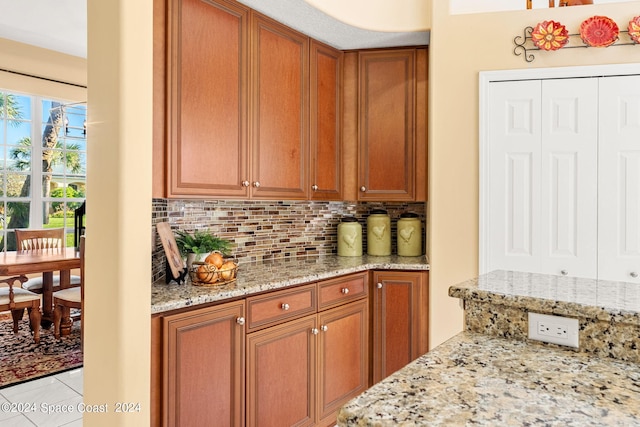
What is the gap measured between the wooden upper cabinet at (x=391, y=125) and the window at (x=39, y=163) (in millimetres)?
3172

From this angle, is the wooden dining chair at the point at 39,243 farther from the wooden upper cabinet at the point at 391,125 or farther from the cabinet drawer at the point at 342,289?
the wooden upper cabinet at the point at 391,125

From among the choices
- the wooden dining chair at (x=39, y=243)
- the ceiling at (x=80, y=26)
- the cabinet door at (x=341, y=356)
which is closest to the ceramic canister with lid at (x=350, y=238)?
the cabinet door at (x=341, y=356)

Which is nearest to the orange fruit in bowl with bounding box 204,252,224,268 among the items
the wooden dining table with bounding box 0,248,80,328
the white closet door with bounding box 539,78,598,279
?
the white closet door with bounding box 539,78,598,279

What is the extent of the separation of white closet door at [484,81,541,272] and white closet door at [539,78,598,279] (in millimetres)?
52

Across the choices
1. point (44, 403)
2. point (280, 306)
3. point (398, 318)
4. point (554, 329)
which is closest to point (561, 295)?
point (554, 329)

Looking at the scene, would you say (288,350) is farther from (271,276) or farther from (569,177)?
(569,177)

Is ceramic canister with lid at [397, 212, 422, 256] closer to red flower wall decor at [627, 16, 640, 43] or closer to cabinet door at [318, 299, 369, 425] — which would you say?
cabinet door at [318, 299, 369, 425]

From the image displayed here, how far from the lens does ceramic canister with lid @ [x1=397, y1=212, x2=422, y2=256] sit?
3.10 meters

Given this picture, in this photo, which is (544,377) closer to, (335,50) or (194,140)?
(194,140)

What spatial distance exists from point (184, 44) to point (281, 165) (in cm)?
85

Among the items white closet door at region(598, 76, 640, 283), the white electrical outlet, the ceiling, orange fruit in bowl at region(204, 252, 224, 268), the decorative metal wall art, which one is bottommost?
the white electrical outlet

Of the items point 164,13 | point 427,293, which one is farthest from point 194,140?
point 427,293

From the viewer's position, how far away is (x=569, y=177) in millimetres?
2574

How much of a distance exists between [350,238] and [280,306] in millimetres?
1102
